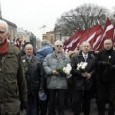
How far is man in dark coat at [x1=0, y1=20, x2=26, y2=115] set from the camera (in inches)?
219

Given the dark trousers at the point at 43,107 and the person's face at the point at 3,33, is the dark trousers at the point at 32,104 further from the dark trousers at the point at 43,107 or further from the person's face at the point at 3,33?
the person's face at the point at 3,33

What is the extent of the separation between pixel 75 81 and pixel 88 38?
3911 mm

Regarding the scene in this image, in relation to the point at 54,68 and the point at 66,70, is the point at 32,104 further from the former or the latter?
the point at 66,70

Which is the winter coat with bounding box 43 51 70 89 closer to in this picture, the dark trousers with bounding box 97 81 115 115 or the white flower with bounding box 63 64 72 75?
the white flower with bounding box 63 64 72 75

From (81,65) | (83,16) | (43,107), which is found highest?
(83,16)

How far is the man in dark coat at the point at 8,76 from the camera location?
556 cm

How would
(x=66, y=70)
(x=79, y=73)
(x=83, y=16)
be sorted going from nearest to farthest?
(x=66, y=70) < (x=79, y=73) < (x=83, y=16)

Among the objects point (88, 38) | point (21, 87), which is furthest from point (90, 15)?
point (21, 87)

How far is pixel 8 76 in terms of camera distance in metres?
5.61

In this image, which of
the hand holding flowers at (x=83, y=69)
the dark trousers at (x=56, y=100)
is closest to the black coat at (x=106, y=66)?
the hand holding flowers at (x=83, y=69)

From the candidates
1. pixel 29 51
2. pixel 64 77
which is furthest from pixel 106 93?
pixel 29 51

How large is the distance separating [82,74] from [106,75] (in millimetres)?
523

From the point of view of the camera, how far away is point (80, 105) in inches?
387

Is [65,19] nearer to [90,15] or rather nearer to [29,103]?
[90,15]
